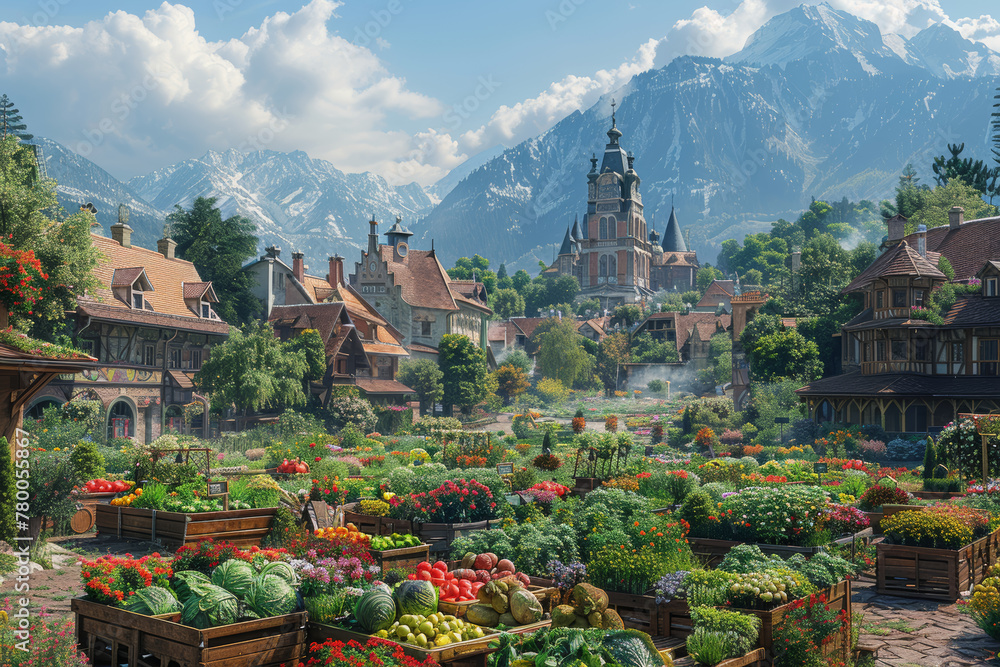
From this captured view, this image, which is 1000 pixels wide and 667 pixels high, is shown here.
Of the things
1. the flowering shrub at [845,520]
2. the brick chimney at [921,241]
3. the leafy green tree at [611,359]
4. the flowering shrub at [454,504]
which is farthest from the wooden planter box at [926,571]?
the leafy green tree at [611,359]

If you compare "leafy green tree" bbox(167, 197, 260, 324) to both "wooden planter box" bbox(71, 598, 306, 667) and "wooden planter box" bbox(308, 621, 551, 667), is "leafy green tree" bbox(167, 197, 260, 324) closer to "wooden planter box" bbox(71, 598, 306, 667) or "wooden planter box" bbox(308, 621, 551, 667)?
"wooden planter box" bbox(71, 598, 306, 667)

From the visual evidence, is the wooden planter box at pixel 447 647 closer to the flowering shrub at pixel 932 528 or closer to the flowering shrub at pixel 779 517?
the flowering shrub at pixel 779 517

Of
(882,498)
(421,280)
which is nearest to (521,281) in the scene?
(421,280)

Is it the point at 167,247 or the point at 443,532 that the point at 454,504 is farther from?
the point at 167,247

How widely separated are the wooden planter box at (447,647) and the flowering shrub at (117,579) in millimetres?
1880

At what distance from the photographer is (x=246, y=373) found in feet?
127

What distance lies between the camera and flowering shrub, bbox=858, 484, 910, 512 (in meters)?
16.3

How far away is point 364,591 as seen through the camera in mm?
8000

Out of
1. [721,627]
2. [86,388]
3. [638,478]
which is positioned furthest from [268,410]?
[721,627]

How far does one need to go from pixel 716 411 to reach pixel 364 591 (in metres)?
43.6

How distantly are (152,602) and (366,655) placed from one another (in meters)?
2.57

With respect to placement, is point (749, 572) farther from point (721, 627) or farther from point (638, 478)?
point (638, 478)

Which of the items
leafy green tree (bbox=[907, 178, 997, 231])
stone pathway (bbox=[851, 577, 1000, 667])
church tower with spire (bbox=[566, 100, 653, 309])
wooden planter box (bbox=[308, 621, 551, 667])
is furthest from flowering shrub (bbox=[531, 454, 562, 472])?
church tower with spire (bbox=[566, 100, 653, 309])

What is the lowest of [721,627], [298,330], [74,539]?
[74,539]
